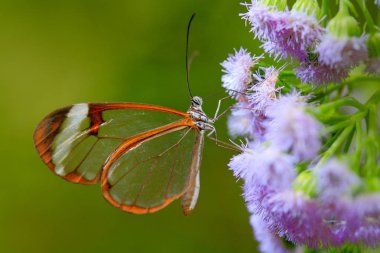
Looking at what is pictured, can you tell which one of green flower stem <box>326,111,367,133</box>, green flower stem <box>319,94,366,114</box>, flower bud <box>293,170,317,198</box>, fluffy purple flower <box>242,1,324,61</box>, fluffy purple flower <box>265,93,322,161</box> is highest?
fluffy purple flower <box>242,1,324,61</box>

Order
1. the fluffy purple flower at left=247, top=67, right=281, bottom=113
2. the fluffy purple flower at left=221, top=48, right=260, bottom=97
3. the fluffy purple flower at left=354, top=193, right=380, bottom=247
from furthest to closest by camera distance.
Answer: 1. the fluffy purple flower at left=221, top=48, right=260, bottom=97
2. the fluffy purple flower at left=247, top=67, right=281, bottom=113
3. the fluffy purple flower at left=354, top=193, right=380, bottom=247

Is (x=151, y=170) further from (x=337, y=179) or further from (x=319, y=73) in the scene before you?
(x=337, y=179)

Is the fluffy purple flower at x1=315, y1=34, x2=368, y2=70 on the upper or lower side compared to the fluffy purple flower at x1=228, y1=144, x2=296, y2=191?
upper

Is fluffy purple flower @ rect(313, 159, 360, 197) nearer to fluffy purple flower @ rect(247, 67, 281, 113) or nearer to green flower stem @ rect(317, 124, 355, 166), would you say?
green flower stem @ rect(317, 124, 355, 166)

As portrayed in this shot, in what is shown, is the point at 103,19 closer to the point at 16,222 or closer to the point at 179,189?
the point at 16,222

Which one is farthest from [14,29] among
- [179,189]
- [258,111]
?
[258,111]

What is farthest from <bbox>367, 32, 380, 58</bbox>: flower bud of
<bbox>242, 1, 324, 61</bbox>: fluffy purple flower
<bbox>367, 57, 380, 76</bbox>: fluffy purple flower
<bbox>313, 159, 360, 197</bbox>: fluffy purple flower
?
<bbox>313, 159, 360, 197</bbox>: fluffy purple flower

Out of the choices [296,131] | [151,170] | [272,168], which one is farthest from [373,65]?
[151,170]
